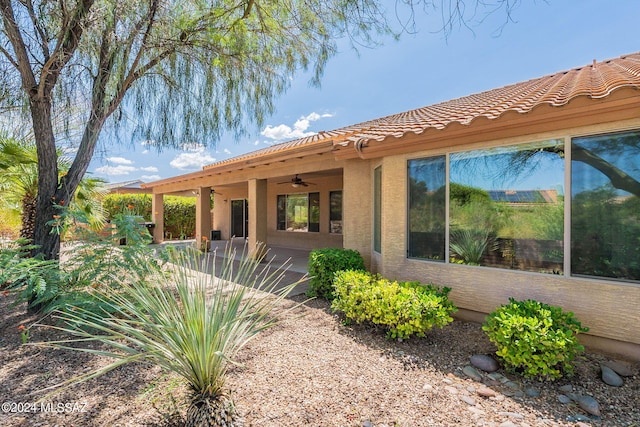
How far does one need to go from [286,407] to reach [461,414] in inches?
65.3

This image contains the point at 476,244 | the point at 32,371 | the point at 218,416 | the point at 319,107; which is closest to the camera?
the point at 218,416

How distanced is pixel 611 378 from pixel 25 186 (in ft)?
34.1

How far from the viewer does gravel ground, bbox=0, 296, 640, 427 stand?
285 centimetres

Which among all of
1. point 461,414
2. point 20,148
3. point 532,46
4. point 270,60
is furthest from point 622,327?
point 20,148

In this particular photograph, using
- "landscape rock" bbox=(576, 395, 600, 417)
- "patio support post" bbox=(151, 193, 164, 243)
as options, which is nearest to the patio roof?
"landscape rock" bbox=(576, 395, 600, 417)

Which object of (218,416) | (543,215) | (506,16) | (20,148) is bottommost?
(218,416)

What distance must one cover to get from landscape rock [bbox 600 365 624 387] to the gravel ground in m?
0.07

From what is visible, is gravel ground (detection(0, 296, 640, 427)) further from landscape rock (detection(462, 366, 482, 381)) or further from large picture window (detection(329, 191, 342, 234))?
large picture window (detection(329, 191, 342, 234))

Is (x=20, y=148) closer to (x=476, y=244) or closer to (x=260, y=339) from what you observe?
(x=260, y=339)

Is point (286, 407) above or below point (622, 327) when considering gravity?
below

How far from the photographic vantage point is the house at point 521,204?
3.96 meters

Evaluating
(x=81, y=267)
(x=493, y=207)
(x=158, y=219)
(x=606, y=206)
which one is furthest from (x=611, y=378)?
(x=158, y=219)

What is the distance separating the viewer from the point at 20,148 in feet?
20.3

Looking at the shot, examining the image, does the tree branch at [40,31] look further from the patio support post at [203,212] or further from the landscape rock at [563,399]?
the patio support post at [203,212]
